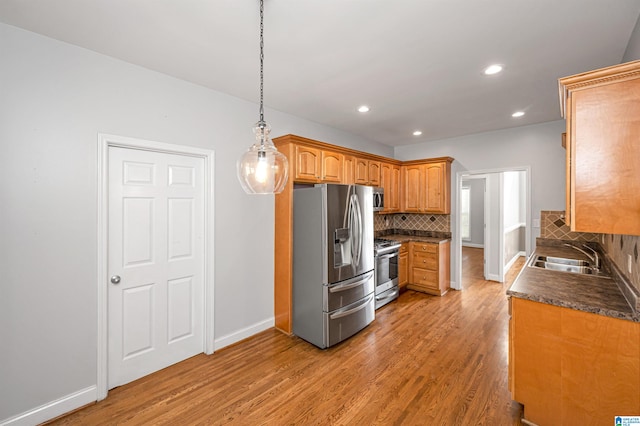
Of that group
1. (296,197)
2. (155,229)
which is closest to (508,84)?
(296,197)

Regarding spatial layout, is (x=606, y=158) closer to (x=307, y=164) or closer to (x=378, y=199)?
(x=307, y=164)

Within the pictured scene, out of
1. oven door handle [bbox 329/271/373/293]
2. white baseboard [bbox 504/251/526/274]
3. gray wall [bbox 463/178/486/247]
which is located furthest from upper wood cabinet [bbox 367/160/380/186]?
gray wall [bbox 463/178/486/247]

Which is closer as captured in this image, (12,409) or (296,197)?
(12,409)

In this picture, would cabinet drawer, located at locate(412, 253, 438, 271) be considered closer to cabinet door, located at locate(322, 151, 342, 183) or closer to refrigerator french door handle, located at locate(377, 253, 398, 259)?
refrigerator french door handle, located at locate(377, 253, 398, 259)

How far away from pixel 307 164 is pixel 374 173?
5.03 feet

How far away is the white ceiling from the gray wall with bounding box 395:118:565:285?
1.21 metres

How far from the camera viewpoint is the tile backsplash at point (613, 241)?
1.72m

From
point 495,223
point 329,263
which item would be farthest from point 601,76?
point 495,223

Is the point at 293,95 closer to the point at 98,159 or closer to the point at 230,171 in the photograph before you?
the point at 230,171

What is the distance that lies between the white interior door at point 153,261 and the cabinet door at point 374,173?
2.57 m

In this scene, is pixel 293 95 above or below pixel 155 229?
above

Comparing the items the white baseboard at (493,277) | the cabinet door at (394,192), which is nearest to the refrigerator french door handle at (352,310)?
the cabinet door at (394,192)

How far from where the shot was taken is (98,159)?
2.19 m

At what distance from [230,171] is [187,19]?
148cm
